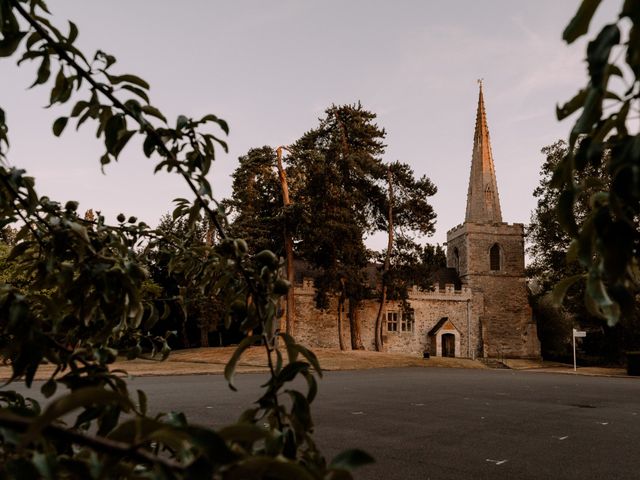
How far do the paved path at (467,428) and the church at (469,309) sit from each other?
22.8 meters

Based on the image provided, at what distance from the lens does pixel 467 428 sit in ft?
26.5

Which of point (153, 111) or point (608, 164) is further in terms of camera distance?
point (153, 111)

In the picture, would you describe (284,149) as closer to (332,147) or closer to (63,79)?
(332,147)

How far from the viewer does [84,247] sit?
157 centimetres

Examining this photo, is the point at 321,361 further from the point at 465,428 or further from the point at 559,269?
the point at 465,428

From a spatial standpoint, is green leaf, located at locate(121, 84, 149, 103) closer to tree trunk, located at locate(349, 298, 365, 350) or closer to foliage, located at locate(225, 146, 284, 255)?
foliage, located at locate(225, 146, 284, 255)

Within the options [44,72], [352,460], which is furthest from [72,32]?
[352,460]

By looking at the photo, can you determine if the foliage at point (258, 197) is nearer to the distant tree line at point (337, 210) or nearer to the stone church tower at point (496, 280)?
the distant tree line at point (337, 210)

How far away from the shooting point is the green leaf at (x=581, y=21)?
79cm

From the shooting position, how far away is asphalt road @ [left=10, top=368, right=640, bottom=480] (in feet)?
18.4

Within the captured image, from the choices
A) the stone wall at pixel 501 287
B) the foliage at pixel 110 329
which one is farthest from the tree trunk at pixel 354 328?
the foliage at pixel 110 329

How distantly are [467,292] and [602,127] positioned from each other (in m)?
41.3

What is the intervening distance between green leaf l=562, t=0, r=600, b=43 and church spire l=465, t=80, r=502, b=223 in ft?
142

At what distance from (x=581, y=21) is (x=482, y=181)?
45.1m
